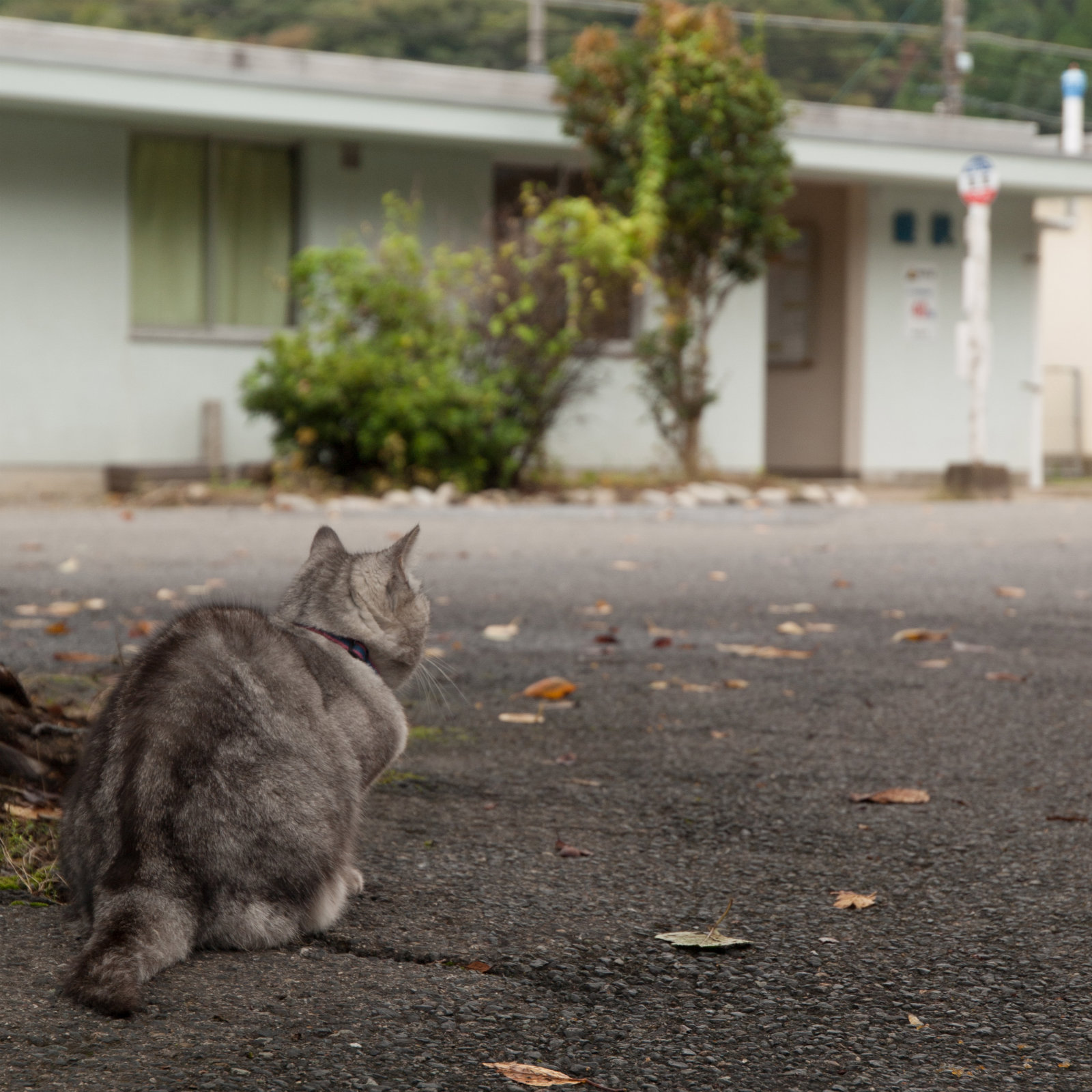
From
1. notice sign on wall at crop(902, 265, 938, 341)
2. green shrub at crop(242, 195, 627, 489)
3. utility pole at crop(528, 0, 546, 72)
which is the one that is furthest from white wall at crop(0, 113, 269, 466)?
utility pole at crop(528, 0, 546, 72)

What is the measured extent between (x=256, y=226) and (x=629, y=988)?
43.9 feet

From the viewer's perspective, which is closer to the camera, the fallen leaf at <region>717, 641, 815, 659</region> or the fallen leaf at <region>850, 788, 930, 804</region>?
the fallen leaf at <region>850, 788, 930, 804</region>

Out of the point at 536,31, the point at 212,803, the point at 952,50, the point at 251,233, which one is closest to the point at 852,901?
Answer: the point at 212,803

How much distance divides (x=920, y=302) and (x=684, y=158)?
507cm

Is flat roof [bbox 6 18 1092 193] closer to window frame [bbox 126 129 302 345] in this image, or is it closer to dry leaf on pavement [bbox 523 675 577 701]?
window frame [bbox 126 129 302 345]

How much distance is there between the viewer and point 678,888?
9.63 feet

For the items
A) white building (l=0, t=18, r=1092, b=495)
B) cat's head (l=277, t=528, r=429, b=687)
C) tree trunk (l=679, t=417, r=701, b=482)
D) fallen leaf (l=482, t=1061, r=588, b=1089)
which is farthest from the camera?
tree trunk (l=679, t=417, r=701, b=482)

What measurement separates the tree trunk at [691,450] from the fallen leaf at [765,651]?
9.09 metres

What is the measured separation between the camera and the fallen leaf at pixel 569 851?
3.12 metres

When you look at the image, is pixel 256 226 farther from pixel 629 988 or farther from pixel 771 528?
pixel 629 988

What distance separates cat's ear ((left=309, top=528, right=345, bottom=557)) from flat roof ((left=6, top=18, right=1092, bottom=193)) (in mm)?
11149

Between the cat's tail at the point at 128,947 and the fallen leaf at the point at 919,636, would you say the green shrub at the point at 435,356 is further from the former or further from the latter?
the cat's tail at the point at 128,947

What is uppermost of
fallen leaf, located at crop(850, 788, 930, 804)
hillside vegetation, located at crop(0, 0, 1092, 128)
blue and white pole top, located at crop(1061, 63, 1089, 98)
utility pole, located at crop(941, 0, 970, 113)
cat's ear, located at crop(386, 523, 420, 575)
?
hillside vegetation, located at crop(0, 0, 1092, 128)

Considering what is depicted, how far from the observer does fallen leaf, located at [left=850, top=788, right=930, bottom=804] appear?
3639 millimetres
